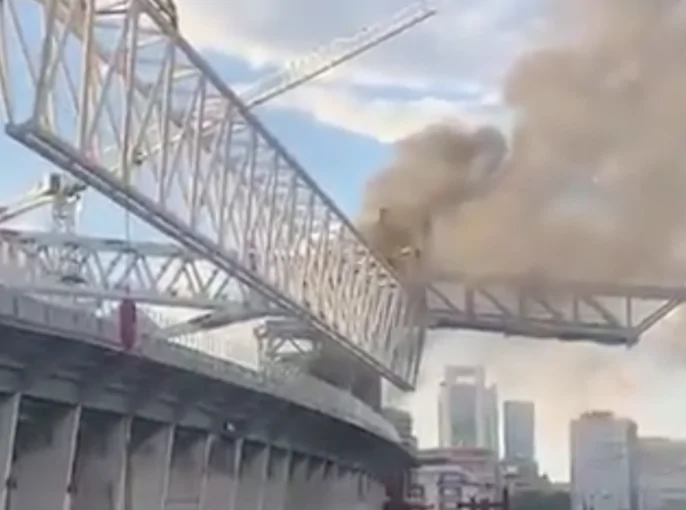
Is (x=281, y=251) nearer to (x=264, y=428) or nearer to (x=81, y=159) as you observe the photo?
(x=264, y=428)

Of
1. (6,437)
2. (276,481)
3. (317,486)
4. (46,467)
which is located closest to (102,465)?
(46,467)

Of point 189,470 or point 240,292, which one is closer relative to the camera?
point 189,470

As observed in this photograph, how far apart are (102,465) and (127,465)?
1.12 metres

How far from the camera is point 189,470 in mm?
42438

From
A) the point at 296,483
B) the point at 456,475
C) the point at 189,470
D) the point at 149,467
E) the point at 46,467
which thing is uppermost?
the point at 456,475

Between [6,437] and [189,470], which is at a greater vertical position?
[189,470]

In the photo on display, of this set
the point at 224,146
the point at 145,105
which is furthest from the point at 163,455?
the point at 224,146

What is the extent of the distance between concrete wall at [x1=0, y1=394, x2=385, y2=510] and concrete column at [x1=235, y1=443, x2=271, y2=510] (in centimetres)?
3

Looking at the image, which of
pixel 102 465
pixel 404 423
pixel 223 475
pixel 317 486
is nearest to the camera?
pixel 102 465

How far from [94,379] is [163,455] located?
5659mm

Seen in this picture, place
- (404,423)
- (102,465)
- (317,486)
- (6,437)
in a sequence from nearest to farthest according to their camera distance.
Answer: (6,437)
(102,465)
(317,486)
(404,423)

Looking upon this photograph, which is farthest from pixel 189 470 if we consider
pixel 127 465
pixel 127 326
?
pixel 127 326

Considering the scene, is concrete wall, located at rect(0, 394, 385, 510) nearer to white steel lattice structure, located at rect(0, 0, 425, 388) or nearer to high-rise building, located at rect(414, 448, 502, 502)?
white steel lattice structure, located at rect(0, 0, 425, 388)

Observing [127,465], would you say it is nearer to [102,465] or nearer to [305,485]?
[102,465]
